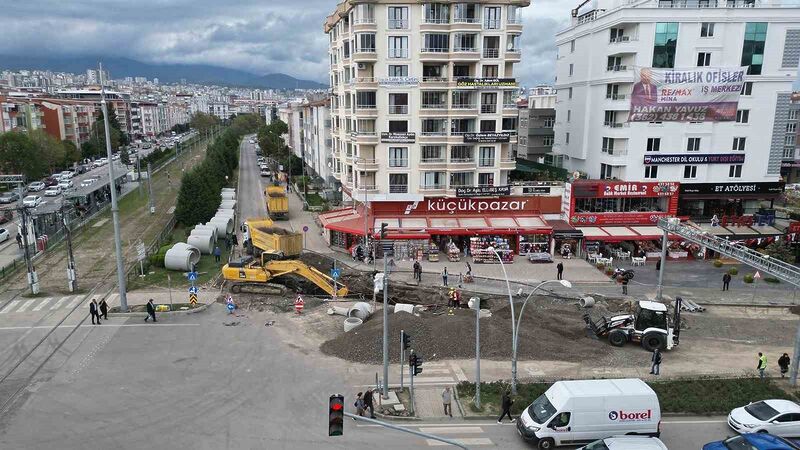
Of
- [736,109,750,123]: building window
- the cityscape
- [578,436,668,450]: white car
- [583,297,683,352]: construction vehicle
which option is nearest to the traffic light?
the cityscape

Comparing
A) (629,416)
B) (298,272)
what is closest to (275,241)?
(298,272)

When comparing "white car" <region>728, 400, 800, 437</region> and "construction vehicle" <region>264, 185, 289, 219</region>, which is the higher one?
"construction vehicle" <region>264, 185, 289, 219</region>

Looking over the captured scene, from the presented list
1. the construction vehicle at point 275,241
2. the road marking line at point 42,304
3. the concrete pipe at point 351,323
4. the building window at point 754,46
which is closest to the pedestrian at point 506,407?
the concrete pipe at point 351,323

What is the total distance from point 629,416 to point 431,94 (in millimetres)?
33217

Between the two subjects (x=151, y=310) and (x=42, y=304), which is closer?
(x=151, y=310)

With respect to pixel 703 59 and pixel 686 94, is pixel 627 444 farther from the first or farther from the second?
pixel 703 59

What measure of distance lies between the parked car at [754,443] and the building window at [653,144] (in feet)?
107

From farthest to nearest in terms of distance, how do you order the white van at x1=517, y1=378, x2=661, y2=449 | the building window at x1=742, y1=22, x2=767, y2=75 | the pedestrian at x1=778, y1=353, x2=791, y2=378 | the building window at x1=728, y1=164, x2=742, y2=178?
1. the building window at x1=728, y1=164, x2=742, y2=178
2. the building window at x1=742, y1=22, x2=767, y2=75
3. the pedestrian at x1=778, y1=353, x2=791, y2=378
4. the white van at x1=517, y1=378, x2=661, y2=449

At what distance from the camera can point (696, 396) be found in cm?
2230

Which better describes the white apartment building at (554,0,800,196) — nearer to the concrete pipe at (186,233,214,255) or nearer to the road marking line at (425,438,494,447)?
the road marking line at (425,438,494,447)

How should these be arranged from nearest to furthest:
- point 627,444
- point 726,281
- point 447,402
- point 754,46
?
point 627,444
point 447,402
point 726,281
point 754,46

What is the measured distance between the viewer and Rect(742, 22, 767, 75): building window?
45.0m

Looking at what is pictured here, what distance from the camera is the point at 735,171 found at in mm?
47625

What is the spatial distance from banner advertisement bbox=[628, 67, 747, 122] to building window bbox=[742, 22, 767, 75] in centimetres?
120
